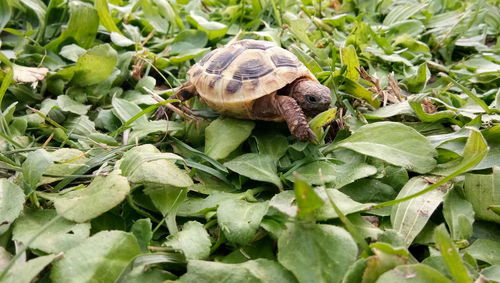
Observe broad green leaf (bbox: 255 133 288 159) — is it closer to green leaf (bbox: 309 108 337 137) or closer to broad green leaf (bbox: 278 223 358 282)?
green leaf (bbox: 309 108 337 137)

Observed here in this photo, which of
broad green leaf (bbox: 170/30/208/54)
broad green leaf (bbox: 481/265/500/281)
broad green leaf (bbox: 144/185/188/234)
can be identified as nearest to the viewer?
broad green leaf (bbox: 481/265/500/281)

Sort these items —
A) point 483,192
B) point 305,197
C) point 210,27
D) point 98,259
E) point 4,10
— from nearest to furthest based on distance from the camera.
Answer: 1. point 305,197
2. point 98,259
3. point 483,192
4. point 4,10
5. point 210,27

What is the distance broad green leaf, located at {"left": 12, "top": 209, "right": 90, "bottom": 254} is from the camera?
3.48 feet

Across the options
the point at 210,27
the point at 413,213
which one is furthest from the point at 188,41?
the point at 413,213

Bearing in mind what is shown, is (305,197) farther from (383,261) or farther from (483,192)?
(483,192)

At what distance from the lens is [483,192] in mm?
1213

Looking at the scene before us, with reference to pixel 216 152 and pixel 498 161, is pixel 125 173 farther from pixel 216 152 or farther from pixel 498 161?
pixel 498 161

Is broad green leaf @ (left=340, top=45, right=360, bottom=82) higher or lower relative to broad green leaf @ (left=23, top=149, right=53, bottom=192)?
higher

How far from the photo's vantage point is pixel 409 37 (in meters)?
2.39

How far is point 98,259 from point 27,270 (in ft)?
0.51

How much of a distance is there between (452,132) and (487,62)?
3.19 ft

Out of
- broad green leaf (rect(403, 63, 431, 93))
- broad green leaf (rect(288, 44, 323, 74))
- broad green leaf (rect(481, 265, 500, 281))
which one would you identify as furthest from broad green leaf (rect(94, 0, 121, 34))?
broad green leaf (rect(481, 265, 500, 281))

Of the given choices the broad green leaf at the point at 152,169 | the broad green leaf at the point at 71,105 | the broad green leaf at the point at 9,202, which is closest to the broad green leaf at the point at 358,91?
the broad green leaf at the point at 152,169

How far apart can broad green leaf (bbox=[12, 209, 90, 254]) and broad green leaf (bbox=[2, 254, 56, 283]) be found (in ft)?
0.20
